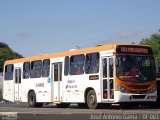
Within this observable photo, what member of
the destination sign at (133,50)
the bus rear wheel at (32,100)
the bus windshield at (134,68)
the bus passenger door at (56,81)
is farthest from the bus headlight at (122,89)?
the bus rear wheel at (32,100)

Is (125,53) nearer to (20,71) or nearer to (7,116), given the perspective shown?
(7,116)

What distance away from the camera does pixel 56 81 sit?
95.8 feet

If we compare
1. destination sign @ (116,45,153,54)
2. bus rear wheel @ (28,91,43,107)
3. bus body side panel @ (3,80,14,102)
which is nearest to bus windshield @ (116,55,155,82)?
destination sign @ (116,45,153,54)

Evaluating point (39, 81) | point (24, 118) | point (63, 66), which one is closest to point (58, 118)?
point (24, 118)

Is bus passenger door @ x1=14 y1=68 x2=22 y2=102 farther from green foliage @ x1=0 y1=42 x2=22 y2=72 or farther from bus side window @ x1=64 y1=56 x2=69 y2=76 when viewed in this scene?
green foliage @ x1=0 y1=42 x2=22 y2=72

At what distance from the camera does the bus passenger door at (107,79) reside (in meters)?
24.2

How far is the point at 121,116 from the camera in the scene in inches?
715

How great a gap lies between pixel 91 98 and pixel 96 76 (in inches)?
49.4

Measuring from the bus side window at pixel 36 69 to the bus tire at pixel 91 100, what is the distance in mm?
6032

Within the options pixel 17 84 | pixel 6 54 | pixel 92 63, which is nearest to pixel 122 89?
pixel 92 63

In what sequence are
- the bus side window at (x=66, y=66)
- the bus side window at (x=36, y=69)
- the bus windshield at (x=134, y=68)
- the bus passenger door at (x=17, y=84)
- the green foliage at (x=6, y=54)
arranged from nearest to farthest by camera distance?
the bus windshield at (x=134, y=68) → the bus side window at (x=66, y=66) → the bus side window at (x=36, y=69) → the bus passenger door at (x=17, y=84) → the green foliage at (x=6, y=54)

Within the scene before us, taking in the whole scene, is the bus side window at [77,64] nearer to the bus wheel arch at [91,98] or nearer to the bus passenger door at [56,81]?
the bus wheel arch at [91,98]

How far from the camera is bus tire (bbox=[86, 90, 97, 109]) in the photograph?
25.3 metres

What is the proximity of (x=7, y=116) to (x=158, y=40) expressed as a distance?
39635 mm
